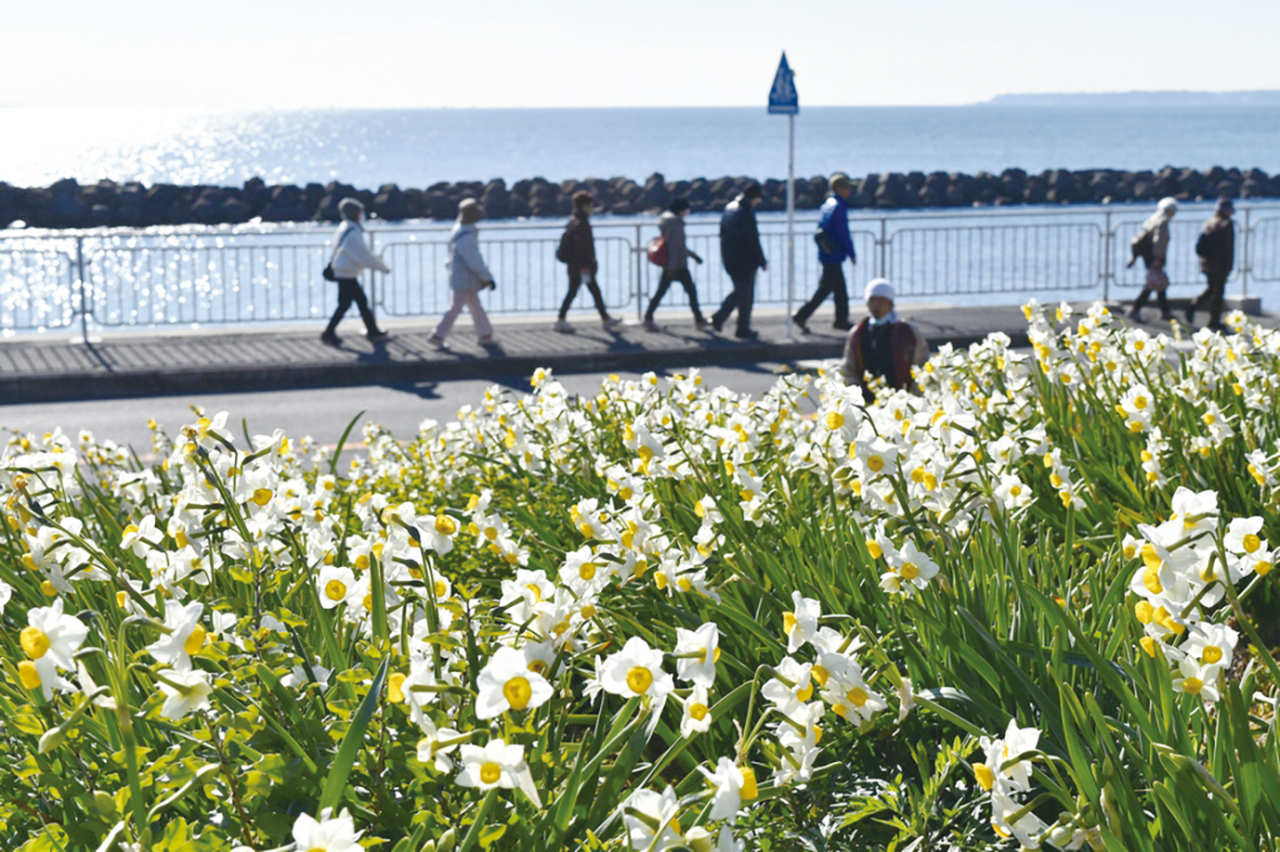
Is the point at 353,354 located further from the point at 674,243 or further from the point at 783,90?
the point at 783,90

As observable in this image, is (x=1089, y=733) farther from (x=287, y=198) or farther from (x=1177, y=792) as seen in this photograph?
(x=287, y=198)

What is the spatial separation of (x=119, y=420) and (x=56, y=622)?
33.3ft

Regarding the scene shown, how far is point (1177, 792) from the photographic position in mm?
2285

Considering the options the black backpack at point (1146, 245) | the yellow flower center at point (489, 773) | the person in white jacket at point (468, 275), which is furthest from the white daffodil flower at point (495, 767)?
the black backpack at point (1146, 245)

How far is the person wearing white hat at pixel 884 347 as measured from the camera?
8.02 meters

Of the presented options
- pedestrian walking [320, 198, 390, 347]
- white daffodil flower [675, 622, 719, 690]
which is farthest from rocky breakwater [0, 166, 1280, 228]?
white daffodil flower [675, 622, 719, 690]

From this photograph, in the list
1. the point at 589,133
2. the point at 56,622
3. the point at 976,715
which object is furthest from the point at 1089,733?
the point at 589,133

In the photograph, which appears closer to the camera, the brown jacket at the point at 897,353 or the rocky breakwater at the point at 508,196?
the brown jacket at the point at 897,353

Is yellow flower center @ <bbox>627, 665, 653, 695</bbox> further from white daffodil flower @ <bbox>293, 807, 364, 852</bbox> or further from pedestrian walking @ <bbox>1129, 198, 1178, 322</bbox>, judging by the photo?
pedestrian walking @ <bbox>1129, 198, 1178, 322</bbox>

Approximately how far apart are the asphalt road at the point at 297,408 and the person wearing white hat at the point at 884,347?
4128 millimetres

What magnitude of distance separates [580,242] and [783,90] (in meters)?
2.87

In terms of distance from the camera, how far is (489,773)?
1.93 meters

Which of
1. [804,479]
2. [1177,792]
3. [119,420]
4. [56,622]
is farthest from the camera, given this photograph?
[119,420]

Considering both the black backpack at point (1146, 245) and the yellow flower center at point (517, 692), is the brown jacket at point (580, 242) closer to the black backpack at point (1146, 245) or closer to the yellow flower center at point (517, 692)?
the black backpack at point (1146, 245)
